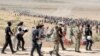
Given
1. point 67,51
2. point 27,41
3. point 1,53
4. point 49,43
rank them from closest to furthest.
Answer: point 1,53 → point 67,51 → point 49,43 → point 27,41

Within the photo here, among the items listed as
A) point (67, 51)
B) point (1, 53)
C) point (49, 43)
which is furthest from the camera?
point (49, 43)

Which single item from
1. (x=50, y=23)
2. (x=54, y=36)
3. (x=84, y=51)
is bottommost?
(x=50, y=23)

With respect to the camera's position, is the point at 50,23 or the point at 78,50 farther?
the point at 50,23

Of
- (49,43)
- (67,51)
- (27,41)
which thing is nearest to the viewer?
(67,51)

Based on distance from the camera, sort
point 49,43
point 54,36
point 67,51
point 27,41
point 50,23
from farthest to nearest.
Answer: point 50,23, point 27,41, point 49,43, point 67,51, point 54,36

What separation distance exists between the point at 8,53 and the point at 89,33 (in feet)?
12.4

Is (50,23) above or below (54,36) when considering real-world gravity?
below

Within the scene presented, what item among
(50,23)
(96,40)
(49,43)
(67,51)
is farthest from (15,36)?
(50,23)

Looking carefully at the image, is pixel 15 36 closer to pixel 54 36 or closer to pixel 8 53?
pixel 8 53

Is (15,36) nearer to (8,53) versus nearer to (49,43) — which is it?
(8,53)

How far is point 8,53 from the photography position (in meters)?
19.0

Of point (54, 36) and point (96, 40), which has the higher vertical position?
point (54, 36)

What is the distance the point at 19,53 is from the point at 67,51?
2282 mm

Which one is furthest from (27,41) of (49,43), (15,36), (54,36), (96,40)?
(54,36)
